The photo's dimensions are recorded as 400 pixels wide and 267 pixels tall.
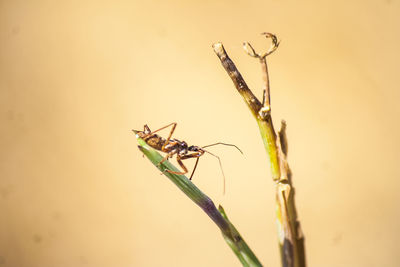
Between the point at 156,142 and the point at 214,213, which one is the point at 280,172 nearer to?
the point at 214,213

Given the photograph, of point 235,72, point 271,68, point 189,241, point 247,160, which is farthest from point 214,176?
point 235,72

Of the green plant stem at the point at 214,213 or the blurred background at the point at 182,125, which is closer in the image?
the green plant stem at the point at 214,213

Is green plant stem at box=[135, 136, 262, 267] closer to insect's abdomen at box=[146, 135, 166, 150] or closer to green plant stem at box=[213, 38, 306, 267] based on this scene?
green plant stem at box=[213, 38, 306, 267]

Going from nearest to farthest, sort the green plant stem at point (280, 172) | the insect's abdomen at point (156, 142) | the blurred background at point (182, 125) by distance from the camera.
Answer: the green plant stem at point (280, 172)
the insect's abdomen at point (156, 142)
the blurred background at point (182, 125)

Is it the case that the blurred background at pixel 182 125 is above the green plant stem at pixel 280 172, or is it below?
above

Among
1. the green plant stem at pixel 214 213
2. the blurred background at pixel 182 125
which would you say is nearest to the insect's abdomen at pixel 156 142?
the green plant stem at pixel 214 213

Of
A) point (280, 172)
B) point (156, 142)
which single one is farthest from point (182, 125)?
point (280, 172)

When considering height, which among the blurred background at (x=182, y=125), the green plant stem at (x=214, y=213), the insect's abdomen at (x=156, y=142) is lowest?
the green plant stem at (x=214, y=213)

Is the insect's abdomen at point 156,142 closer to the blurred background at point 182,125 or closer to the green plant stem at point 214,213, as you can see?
the green plant stem at point 214,213

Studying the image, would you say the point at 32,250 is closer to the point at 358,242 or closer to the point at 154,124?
the point at 154,124
